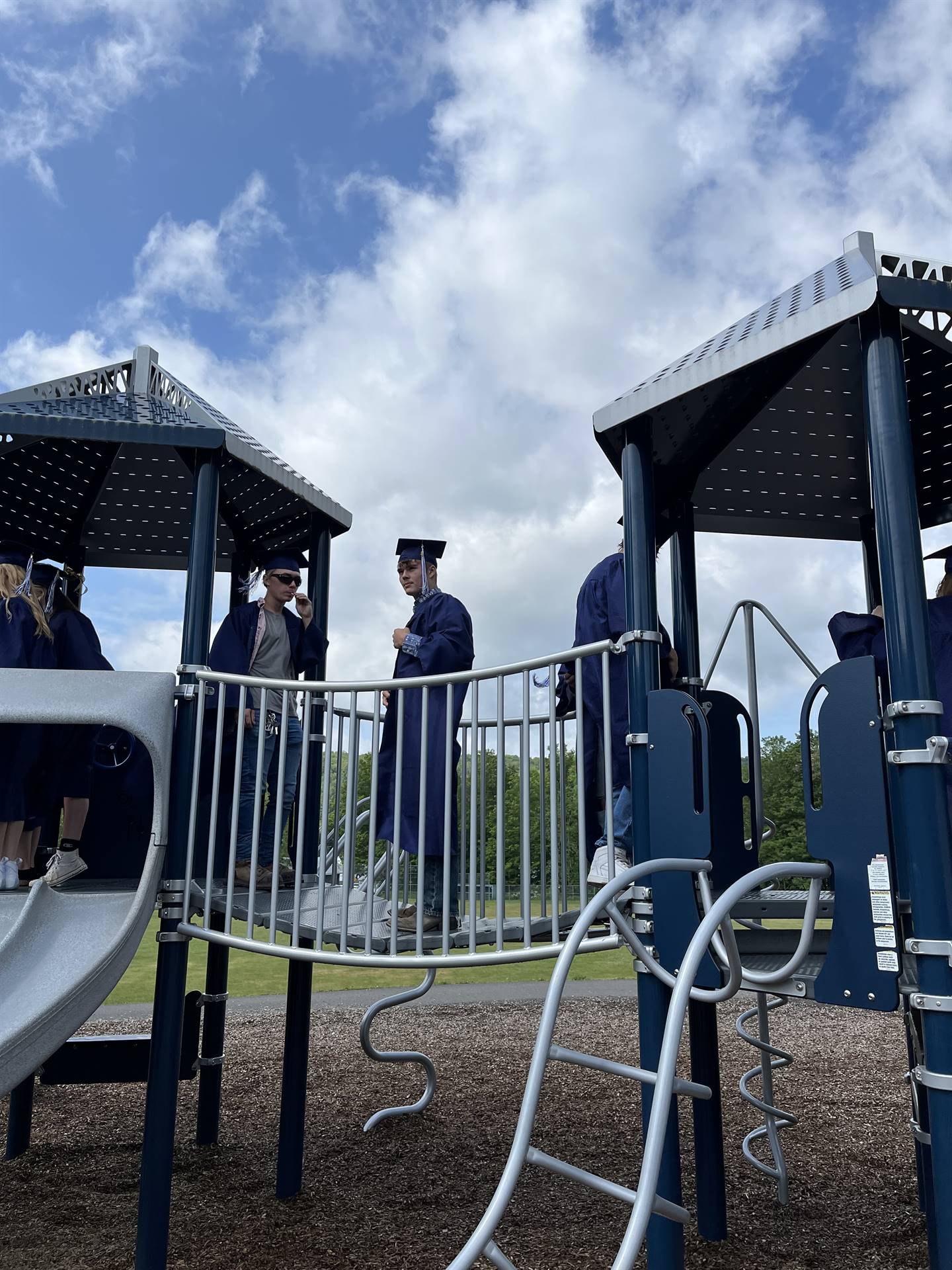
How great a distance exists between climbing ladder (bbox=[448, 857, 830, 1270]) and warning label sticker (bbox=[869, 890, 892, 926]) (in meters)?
0.15

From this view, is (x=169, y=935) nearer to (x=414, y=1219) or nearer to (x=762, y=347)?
(x=414, y=1219)

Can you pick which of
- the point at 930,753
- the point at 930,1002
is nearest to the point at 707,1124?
the point at 930,1002

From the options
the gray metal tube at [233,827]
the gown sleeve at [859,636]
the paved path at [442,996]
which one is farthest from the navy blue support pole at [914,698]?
the paved path at [442,996]

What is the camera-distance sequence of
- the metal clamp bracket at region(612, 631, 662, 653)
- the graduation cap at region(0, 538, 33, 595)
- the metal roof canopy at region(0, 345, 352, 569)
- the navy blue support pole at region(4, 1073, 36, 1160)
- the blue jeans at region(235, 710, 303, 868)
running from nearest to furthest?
the metal clamp bracket at region(612, 631, 662, 653), the metal roof canopy at region(0, 345, 352, 569), the blue jeans at region(235, 710, 303, 868), the graduation cap at region(0, 538, 33, 595), the navy blue support pole at region(4, 1073, 36, 1160)

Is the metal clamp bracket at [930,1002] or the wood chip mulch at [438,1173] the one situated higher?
the metal clamp bracket at [930,1002]

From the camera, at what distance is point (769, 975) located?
2988mm

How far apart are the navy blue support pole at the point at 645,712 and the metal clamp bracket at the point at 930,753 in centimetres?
94

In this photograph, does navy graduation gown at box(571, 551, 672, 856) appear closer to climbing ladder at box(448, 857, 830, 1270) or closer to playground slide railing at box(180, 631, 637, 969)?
playground slide railing at box(180, 631, 637, 969)

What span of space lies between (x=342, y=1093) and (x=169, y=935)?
3906 mm

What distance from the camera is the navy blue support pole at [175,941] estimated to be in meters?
3.93

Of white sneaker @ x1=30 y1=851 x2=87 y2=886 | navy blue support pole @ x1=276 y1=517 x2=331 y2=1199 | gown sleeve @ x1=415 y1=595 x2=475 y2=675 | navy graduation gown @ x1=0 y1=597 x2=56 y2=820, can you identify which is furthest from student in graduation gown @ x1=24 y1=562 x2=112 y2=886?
gown sleeve @ x1=415 y1=595 x2=475 y2=675

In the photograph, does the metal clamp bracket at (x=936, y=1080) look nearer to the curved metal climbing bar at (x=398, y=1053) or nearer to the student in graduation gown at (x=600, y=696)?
the student in graduation gown at (x=600, y=696)

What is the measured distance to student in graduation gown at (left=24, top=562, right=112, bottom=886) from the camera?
188 inches

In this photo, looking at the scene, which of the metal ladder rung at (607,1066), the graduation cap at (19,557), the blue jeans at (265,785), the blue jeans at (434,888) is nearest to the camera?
the metal ladder rung at (607,1066)
